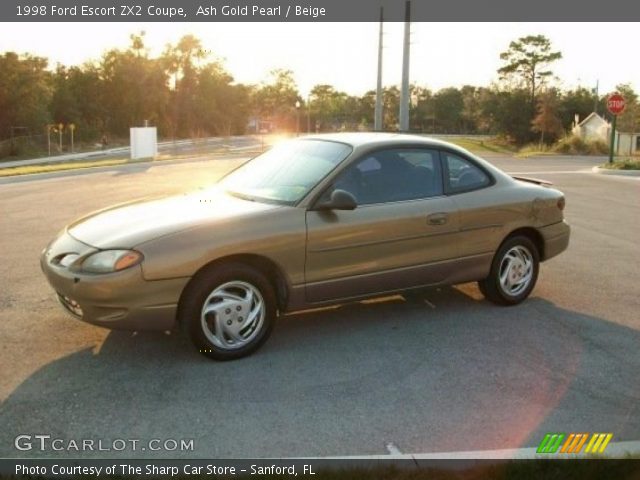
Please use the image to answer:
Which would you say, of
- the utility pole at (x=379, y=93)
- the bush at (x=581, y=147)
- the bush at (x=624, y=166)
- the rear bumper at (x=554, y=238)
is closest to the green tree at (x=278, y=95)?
the bush at (x=581, y=147)

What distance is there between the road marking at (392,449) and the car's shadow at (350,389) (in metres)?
0.04

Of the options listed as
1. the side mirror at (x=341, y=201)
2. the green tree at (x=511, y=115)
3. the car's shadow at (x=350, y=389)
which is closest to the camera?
A: the car's shadow at (x=350, y=389)

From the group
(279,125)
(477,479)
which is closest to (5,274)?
(477,479)

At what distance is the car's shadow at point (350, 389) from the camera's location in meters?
3.78

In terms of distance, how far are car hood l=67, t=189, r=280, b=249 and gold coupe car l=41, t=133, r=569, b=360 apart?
0.05ft

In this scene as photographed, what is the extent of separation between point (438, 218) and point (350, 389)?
188 centimetres

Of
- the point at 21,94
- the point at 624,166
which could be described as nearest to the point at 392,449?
the point at 624,166

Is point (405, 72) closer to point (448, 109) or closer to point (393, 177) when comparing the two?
point (393, 177)

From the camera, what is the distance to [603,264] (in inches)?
325

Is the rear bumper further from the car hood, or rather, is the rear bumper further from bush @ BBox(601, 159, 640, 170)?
bush @ BBox(601, 159, 640, 170)

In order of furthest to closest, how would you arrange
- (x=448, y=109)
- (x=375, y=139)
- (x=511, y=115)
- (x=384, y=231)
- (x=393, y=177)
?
(x=448, y=109)
(x=511, y=115)
(x=375, y=139)
(x=393, y=177)
(x=384, y=231)

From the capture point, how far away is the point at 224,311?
186 inches

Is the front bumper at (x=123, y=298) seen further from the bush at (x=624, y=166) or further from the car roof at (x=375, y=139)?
the bush at (x=624, y=166)

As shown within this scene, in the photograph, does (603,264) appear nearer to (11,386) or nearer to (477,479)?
(477,479)
